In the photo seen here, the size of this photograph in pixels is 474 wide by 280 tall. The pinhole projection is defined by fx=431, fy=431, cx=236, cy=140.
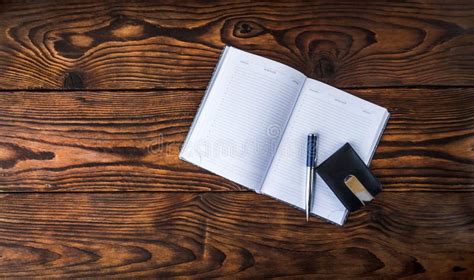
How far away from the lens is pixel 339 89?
815 mm

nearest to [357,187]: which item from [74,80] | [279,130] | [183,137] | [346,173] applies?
[346,173]

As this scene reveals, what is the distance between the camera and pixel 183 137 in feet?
2.68

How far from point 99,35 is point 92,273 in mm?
455

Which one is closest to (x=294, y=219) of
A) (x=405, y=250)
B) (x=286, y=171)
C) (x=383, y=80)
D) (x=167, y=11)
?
A: (x=286, y=171)

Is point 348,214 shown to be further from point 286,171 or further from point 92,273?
point 92,273

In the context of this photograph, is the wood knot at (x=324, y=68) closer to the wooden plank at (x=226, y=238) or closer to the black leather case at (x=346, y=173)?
the black leather case at (x=346, y=173)

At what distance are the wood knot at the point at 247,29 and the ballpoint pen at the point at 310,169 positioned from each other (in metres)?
0.23

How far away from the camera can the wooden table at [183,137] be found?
2.60 feet

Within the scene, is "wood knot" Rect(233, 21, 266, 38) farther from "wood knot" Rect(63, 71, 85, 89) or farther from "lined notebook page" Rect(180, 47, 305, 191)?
"wood knot" Rect(63, 71, 85, 89)

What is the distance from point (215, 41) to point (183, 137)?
198 millimetres

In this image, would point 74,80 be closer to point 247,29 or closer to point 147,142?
point 147,142

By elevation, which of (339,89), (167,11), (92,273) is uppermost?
(167,11)

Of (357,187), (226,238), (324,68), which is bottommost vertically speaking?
(226,238)

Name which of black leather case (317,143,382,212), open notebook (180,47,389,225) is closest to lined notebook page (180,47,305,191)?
open notebook (180,47,389,225)
